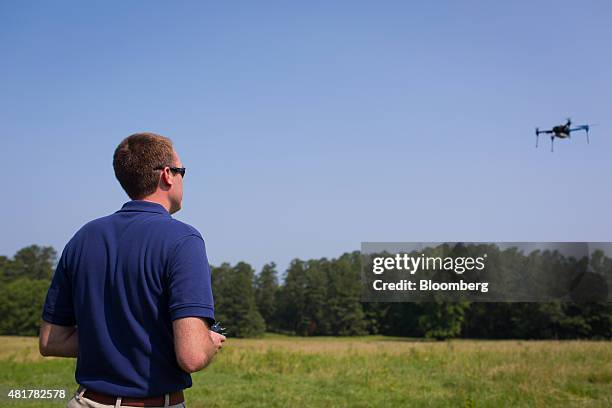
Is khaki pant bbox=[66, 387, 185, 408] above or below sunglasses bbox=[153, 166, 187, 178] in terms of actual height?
below

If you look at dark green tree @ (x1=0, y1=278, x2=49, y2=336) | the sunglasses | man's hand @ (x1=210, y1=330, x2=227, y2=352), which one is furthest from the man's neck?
dark green tree @ (x1=0, y1=278, x2=49, y2=336)

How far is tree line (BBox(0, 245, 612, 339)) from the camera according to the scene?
60.7 metres

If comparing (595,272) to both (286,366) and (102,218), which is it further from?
(102,218)

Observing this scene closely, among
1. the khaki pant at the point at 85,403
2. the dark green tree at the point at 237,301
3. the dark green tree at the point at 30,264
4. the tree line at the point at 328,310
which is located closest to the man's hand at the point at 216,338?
the khaki pant at the point at 85,403

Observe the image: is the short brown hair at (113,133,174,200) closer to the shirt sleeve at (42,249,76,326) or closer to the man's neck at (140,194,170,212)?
the man's neck at (140,194,170,212)

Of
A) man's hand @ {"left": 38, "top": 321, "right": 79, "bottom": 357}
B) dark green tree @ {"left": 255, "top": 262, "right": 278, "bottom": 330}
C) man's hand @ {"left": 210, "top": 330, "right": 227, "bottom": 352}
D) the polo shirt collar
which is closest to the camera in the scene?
man's hand @ {"left": 210, "top": 330, "right": 227, "bottom": 352}

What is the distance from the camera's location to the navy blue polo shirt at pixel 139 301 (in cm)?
223

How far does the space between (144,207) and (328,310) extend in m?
76.7

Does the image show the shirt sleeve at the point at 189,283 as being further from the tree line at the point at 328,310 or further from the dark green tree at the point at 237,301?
the dark green tree at the point at 237,301

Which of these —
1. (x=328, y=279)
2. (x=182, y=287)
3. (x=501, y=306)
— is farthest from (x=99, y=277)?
(x=328, y=279)

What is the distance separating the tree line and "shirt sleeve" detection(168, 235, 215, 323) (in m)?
53.9

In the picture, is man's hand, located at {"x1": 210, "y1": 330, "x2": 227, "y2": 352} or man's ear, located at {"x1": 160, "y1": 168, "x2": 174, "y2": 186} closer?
man's hand, located at {"x1": 210, "y1": 330, "x2": 227, "y2": 352}

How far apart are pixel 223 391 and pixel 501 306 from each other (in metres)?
60.2

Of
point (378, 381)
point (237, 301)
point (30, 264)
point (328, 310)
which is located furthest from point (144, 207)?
point (30, 264)
